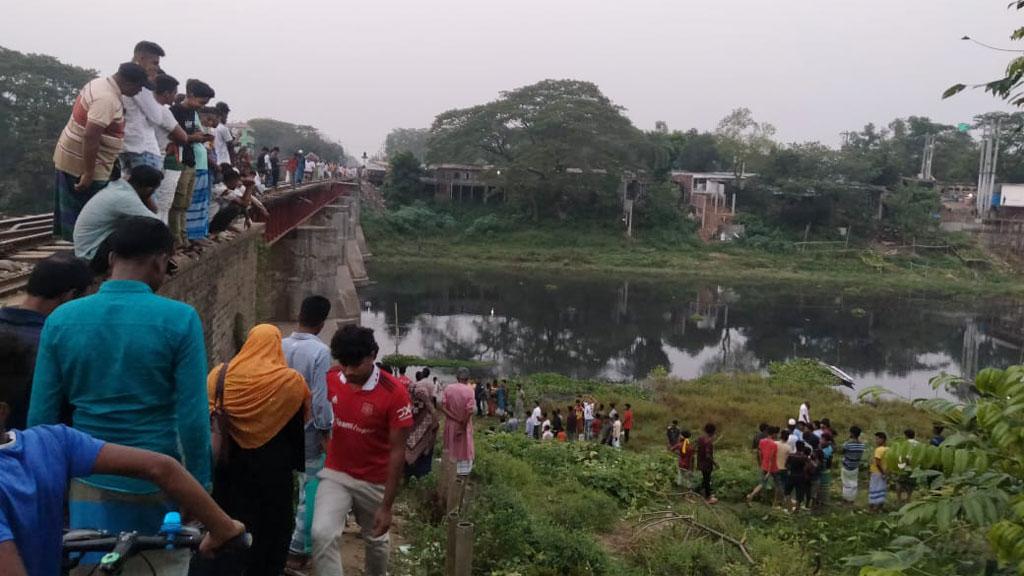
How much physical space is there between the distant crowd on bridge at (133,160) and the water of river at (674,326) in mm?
19003

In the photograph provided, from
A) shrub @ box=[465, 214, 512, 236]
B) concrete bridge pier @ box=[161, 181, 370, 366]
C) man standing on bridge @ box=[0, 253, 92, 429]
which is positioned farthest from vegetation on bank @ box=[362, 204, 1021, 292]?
man standing on bridge @ box=[0, 253, 92, 429]

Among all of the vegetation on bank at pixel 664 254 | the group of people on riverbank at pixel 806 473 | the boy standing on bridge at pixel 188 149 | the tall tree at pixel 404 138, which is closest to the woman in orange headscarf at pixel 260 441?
the boy standing on bridge at pixel 188 149

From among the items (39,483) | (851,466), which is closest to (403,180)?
(851,466)

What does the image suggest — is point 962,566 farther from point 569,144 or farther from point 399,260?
point 569,144

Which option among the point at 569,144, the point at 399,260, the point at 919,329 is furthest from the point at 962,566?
the point at 569,144

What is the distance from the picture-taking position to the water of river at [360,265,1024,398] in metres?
29.2

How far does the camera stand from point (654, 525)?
8641 mm

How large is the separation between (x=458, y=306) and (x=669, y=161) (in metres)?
22.6

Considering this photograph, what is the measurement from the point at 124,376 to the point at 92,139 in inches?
126

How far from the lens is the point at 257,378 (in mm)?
3619

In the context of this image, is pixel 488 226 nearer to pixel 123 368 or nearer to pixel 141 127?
pixel 141 127

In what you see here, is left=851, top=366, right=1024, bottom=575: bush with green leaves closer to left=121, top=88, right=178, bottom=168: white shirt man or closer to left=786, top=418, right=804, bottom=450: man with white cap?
left=121, top=88, right=178, bottom=168: white shirt man

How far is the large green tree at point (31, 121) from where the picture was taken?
28312mm

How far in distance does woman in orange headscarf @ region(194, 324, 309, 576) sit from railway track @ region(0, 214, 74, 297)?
3.08 metres
